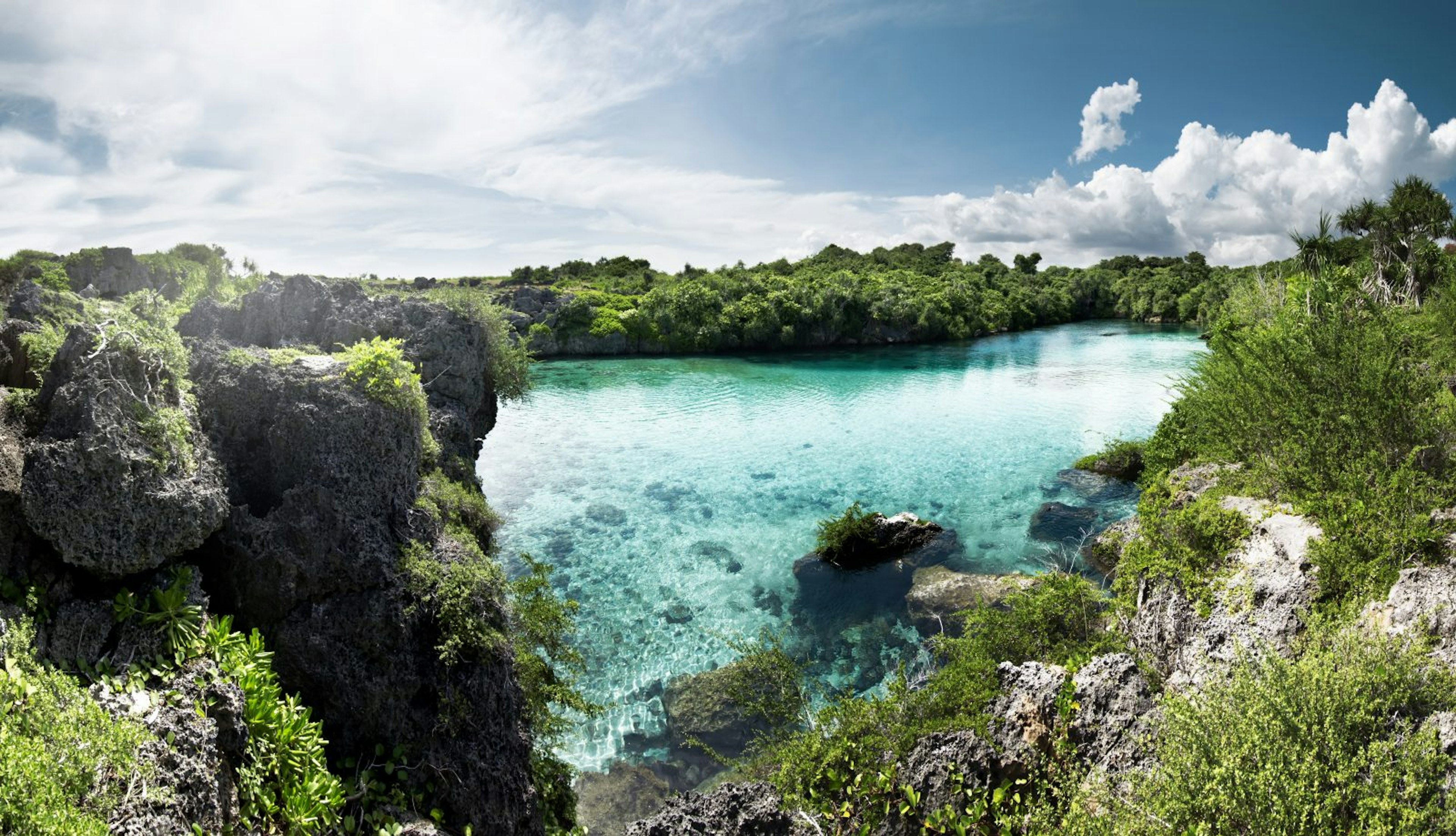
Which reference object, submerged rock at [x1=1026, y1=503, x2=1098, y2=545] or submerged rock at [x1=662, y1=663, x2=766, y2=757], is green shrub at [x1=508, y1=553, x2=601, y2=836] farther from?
submerged rock at [x1=1026, y1=503, x2=1098, y2=545]

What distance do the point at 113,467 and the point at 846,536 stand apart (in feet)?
61.9

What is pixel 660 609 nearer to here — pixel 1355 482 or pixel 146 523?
pixel 146 523

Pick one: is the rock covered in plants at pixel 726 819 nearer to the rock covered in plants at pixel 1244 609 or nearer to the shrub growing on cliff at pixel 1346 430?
the rock covered in plants at pixel 1244 609

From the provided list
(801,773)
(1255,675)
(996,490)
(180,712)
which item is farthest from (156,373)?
(996,490)

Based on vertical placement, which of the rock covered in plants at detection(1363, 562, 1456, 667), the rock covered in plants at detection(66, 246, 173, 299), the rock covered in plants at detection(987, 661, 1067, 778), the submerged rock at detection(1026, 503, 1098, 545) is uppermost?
the rock covered in plants at detection(66, 246, 173, 299)

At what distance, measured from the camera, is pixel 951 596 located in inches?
757

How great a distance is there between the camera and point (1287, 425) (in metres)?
13.8

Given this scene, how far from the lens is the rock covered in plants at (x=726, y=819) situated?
29.0 ft

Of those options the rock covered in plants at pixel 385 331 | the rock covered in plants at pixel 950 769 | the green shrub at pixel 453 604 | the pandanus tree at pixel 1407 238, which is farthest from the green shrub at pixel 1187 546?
the pandanus tree at pixel 1407 238

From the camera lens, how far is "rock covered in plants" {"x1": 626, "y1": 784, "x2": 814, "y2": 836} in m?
8.84

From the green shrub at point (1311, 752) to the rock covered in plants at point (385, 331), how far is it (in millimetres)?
14846

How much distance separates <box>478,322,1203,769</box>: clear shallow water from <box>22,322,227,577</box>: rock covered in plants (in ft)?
32.0

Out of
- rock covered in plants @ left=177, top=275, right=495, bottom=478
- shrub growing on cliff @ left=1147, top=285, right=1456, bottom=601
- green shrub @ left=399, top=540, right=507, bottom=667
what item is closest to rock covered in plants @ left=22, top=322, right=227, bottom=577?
green shrub @ left=399, top=540, right=507, bottom=667

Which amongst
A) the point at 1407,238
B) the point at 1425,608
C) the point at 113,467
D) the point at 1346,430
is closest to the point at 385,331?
the point at 113,467
